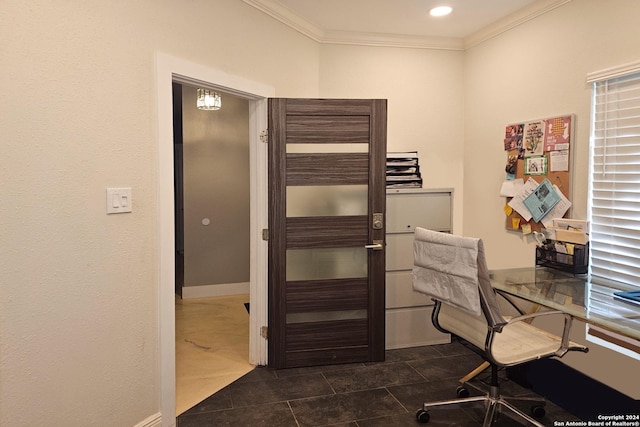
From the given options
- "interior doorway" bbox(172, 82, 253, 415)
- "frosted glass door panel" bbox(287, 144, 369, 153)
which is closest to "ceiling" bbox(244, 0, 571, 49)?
"frosted glass door panel" bbox(287, 144, 369, 153)

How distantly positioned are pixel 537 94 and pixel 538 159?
45 centimetres

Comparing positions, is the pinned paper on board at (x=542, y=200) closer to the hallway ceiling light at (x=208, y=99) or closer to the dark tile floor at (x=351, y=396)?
the dark tile floor at (x=351, y=396)

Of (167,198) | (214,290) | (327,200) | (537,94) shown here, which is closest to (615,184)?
(537,94)

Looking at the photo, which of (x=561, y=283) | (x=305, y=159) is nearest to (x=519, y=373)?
(x=561, y=283)

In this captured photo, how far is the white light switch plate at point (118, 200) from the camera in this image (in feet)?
6.63

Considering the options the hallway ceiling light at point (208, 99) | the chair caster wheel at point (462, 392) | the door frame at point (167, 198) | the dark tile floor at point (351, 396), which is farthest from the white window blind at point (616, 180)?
the hallway ceiling light at point (208, 99)

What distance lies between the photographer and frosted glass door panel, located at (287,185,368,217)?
10.3ft

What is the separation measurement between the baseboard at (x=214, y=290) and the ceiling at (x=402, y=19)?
9.77 feet

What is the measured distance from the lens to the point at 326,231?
3184mm

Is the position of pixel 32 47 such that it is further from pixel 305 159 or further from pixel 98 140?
pixel 305 159

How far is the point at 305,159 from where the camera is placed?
311 centimetres

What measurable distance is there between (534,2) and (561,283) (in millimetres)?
1873

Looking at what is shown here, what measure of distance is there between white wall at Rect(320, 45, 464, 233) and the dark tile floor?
1.37 m

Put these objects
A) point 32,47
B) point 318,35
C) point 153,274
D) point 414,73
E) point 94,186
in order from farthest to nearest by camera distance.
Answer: point 414,73 → point 318,35 → point 153,274 → point 94,186 → point 32,47
